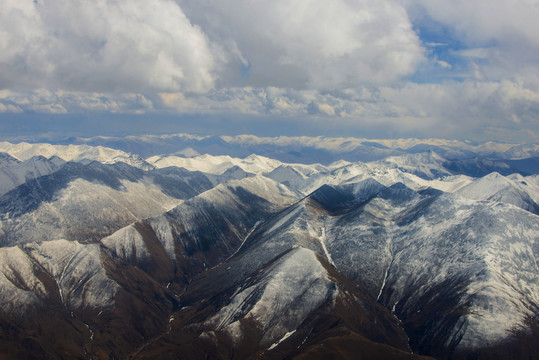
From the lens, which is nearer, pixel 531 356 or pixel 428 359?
pixel 428 359

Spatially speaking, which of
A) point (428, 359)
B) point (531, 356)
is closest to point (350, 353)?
point (428, 359)

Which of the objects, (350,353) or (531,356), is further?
(531,356)

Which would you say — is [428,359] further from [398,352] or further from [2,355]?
[2,355]

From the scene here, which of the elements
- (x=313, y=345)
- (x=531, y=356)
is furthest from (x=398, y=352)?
(x=531, y=356)

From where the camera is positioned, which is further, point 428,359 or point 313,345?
point 313,345

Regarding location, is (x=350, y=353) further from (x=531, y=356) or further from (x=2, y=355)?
(x=2, y=355)

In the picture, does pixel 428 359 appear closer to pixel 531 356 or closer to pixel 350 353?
pixel 350 353

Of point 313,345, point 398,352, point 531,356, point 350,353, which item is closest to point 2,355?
point 313,345

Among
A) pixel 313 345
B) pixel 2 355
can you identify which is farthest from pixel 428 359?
pixel 2 355
